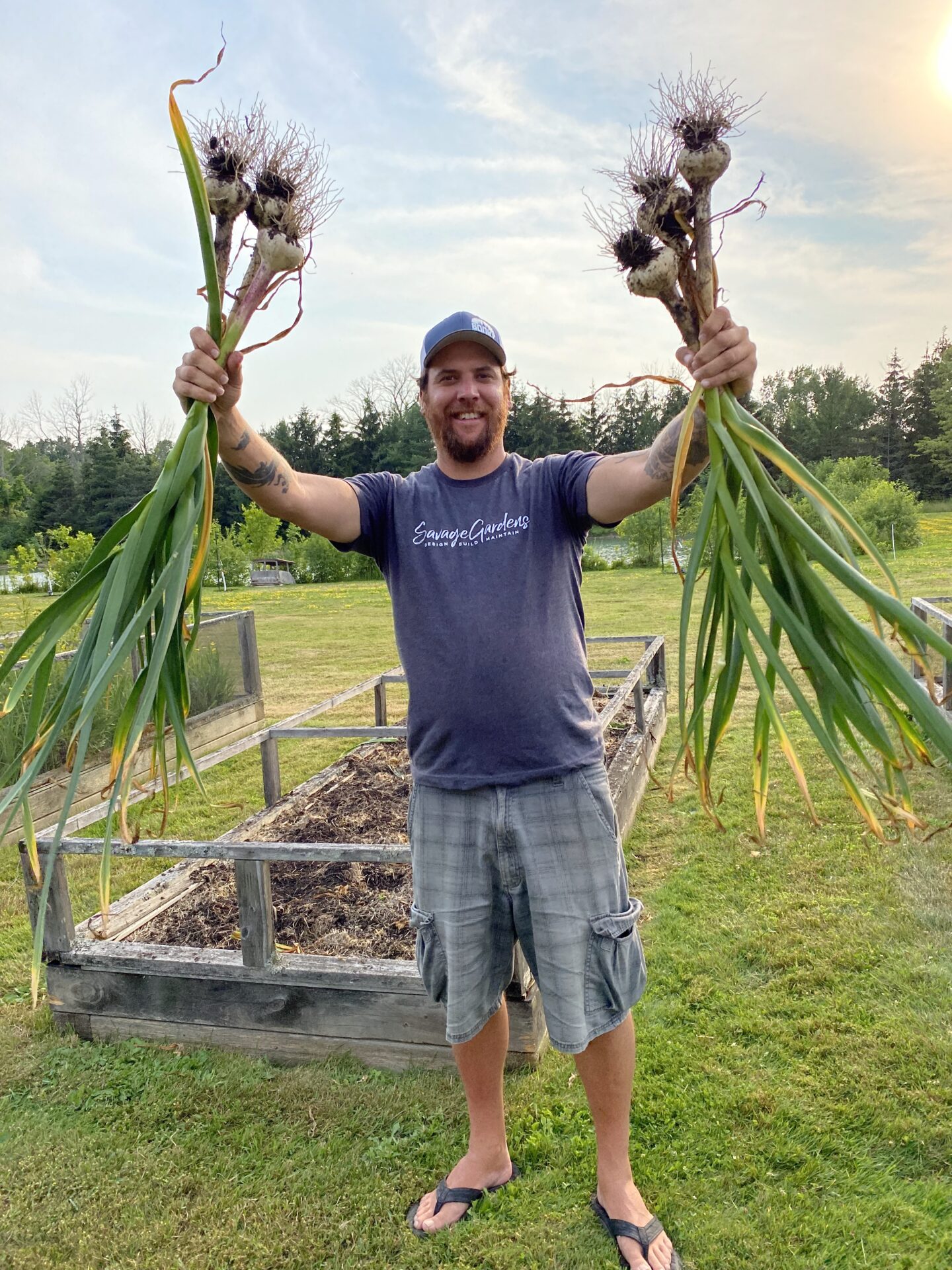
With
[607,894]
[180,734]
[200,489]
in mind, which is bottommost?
[607,894]

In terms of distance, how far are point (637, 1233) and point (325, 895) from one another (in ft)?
6.54

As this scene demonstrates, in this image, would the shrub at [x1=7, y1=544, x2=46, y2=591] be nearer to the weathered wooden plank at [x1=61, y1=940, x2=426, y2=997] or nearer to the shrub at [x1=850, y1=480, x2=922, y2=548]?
the weathered wooden plank at [x1=61, y1=940, x2=426, y2=997]

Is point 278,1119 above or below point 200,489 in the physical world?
below

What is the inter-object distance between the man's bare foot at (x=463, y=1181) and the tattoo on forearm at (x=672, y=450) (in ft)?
6.27

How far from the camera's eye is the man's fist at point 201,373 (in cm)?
169

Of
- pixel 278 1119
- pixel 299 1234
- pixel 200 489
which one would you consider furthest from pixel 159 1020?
pixel 200 489

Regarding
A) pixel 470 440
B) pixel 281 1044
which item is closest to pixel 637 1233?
pixel 281 1044

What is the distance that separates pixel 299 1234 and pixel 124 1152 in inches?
26.6

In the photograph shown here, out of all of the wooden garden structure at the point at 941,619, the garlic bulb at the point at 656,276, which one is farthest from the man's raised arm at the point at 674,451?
the wooden garden structure at the point at 941,619

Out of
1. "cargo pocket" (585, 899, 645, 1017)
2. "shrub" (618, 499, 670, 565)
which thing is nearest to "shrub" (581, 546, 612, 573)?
"shrub" (618, 499, 670, 565)

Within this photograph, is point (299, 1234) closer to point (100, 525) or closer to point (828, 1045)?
point (828, 1045)

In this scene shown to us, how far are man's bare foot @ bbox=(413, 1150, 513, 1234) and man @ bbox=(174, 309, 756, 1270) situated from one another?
0.12 ft

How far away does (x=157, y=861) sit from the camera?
4.86 meters

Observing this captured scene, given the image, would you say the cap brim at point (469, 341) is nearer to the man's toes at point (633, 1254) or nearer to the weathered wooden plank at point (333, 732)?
the man's toes at point (633, 1254)
